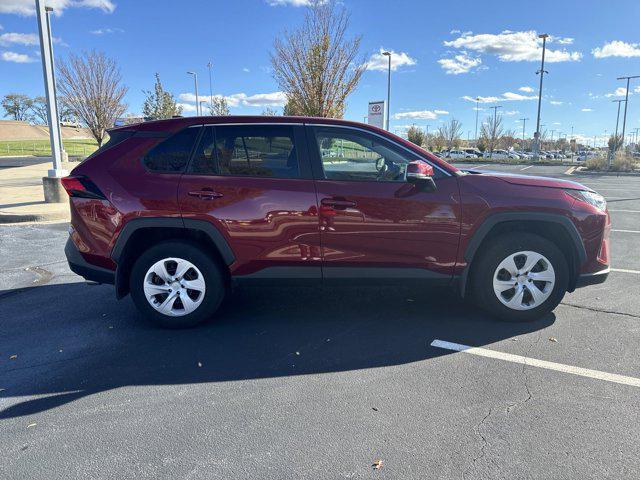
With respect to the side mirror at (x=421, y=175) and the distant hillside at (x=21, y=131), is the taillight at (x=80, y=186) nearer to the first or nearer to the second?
the side mirror at (x=421, y=175)

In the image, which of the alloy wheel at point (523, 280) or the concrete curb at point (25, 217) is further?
the concrete curb at point (25, 217)

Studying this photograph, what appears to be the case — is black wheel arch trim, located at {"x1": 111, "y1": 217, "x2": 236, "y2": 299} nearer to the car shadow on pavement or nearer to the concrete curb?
the car shadow on pavement

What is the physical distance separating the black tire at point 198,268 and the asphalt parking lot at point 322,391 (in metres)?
0.13

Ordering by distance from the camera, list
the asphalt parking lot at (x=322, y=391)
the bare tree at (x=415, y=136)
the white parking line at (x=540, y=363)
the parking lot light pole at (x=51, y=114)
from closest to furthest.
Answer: the asphalt parking lot at (x=322, y=391), the white parking line at (x=540, y=363), the parking lot light pole at (x=51, y=114), the bare tree at (x=415, y=136)

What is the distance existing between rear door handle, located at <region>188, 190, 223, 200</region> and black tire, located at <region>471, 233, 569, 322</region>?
2332mm

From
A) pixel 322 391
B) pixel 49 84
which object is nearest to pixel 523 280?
pixel 322 391

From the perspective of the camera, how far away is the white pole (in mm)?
10578

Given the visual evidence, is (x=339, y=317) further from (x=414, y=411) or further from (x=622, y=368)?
(x=622, y=368)

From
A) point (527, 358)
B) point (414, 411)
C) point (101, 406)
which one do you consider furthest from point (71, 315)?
point (527, 358)

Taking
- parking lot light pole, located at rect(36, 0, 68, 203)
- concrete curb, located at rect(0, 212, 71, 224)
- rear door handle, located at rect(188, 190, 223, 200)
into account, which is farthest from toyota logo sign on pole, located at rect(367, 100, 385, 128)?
rear door handle, located at rect(188, 190, 223, 200)

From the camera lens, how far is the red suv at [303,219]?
386 cm

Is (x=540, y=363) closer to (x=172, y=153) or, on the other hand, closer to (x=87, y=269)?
(x=172, y=153)

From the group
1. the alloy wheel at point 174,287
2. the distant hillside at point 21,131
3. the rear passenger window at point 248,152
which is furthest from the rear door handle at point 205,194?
the distant hillside at point 21,131

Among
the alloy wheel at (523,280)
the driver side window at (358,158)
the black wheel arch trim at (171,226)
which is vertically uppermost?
the driver side window at (358,158)
